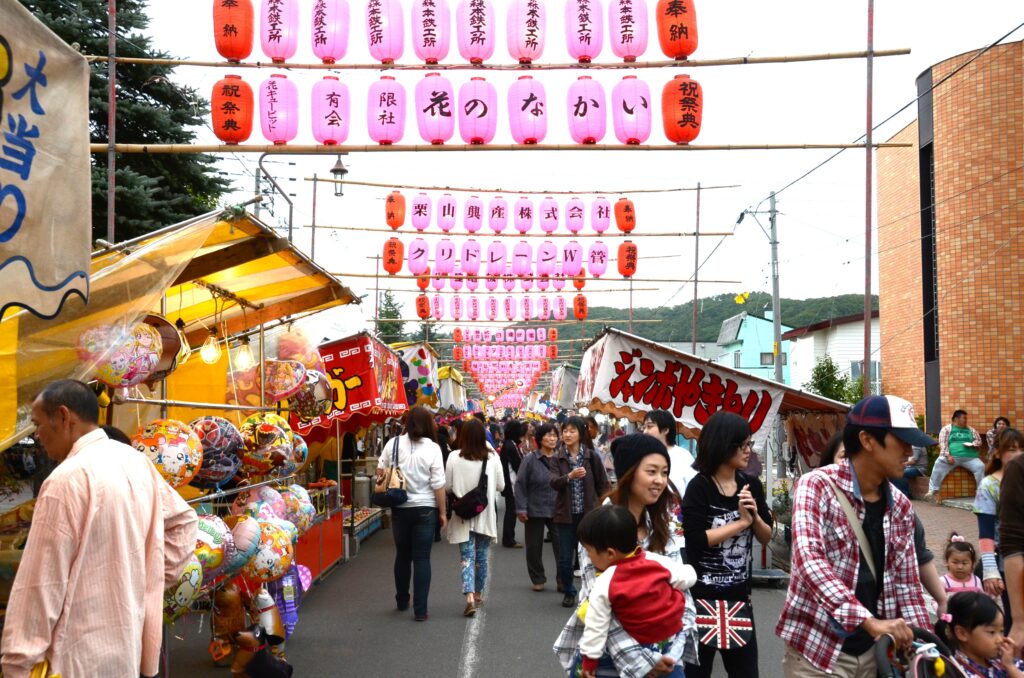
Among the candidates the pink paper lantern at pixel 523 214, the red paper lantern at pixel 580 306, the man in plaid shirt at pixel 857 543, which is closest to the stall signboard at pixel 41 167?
the man in plaid shirt at pixel 857 543

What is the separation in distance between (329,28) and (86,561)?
11290 millimetres

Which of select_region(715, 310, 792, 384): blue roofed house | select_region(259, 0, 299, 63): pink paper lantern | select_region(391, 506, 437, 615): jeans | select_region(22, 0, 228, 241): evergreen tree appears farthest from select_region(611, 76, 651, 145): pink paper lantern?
select_region(715, 310, 792, 384): blue roofed house

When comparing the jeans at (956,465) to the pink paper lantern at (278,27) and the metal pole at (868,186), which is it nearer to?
the metal pole at (868,186)

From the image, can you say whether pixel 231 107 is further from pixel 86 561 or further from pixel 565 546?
pixel 86 561

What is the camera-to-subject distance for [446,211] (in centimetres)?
2328

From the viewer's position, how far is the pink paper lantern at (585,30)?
1347cm

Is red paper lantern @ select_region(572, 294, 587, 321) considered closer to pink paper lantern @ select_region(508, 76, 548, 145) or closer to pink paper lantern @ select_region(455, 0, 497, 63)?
pink paper lantern @ select_region(508, 76, 548, 145)

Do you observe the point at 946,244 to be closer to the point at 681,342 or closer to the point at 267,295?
the point at 267,295

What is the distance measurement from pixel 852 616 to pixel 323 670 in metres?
5.15

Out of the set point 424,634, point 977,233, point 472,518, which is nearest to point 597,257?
point 977,233

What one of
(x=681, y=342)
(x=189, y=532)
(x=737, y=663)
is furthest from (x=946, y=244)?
(x=681, y=342)

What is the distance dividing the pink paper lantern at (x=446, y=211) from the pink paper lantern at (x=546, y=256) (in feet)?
13.6

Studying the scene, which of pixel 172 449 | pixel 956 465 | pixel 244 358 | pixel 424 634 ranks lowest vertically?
pixel 424 634

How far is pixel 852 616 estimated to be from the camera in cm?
352
